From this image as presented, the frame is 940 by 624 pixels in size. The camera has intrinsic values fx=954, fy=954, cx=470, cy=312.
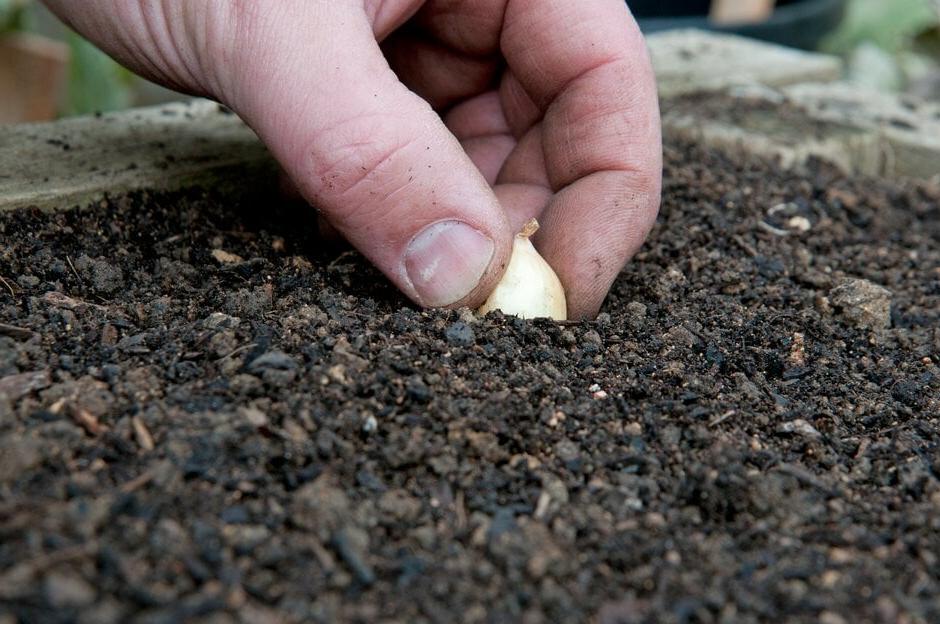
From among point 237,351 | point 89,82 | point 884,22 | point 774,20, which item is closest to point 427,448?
point 237,351

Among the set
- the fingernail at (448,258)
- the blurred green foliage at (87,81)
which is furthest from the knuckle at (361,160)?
the blurred green foliage at (87,81)

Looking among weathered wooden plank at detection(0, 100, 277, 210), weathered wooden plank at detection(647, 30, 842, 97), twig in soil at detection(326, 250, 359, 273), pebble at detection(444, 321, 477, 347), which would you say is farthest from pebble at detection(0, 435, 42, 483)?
weathered wooden plank at detection(647, 30, 842, 97)

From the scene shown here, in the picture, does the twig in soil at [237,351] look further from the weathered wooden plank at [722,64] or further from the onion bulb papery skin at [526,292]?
the weathered wooden plank at [722,64]

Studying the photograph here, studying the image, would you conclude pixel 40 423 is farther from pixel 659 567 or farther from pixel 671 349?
pixel 671 349

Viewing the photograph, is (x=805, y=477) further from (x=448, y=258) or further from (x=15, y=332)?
(x=15, y=332)

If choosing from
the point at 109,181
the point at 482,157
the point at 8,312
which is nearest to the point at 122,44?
the point at 109,181

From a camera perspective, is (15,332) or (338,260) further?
(338,260)
